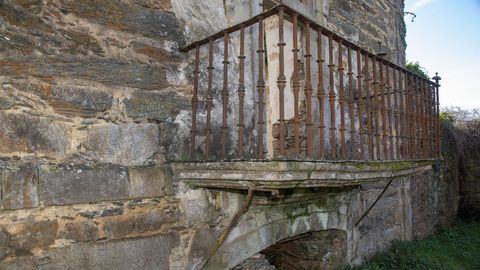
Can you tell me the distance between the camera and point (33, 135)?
7.20 ft

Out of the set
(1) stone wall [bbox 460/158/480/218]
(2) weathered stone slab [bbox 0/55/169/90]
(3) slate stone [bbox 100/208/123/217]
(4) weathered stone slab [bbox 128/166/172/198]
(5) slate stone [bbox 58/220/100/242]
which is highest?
(2) weathered stone slab [bbox 0/55/169/90]

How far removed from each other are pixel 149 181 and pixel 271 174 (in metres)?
0.87

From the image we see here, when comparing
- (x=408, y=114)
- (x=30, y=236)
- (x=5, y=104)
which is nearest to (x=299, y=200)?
(x=408, y=114)

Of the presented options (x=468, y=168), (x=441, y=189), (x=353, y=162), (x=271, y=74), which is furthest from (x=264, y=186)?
(x=468, y=168)

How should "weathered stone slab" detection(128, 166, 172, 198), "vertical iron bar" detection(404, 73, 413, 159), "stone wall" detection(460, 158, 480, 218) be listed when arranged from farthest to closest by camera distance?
"stone wall" detection(460, 158, 480, 218), "vertical iron bar" detection(404, 73, 413, 159), "weathered stone slab" detection(128, 166, 172, 198)

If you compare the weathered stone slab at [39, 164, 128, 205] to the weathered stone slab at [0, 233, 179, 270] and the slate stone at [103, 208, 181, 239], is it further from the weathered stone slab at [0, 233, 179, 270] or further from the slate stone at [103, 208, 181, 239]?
the weathered stone slab at [0, 233, 179, 270]

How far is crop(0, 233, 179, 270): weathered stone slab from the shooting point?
2166mm

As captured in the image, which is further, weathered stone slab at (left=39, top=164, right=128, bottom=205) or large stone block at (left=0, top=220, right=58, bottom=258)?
weathered stone slab at (left=39, top=164, right=128, bottom=205)

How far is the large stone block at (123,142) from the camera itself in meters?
2.44

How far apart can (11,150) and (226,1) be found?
80.8 inches

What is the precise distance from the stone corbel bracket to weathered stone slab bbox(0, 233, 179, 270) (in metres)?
0.48

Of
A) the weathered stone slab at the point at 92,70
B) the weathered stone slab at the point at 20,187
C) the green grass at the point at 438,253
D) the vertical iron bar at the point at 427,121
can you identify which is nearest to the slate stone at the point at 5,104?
the weathered stone slab at the point at 92,70

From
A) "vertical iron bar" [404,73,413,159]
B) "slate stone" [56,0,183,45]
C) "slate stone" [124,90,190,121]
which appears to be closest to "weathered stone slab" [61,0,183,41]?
"slate stone" [56,0,183,45]

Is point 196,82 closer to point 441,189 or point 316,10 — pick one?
point 316,10
